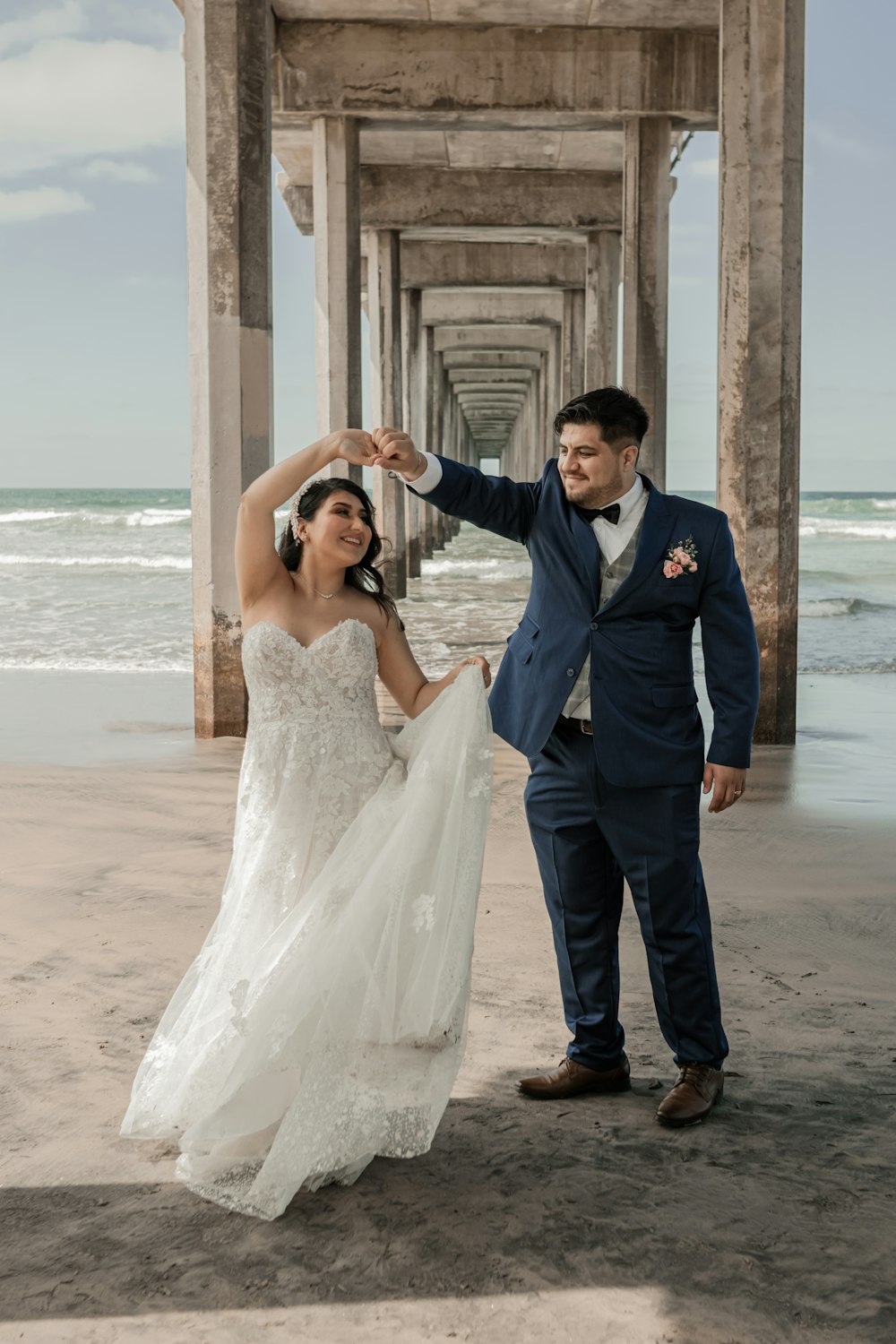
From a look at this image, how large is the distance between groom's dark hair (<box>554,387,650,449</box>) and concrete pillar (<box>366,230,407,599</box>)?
1544 centimetres

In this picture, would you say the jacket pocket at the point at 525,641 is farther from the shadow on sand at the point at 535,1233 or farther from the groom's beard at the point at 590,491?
the shadow on sand at the point at 535,1233

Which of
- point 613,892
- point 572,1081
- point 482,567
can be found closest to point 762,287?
point 613,892

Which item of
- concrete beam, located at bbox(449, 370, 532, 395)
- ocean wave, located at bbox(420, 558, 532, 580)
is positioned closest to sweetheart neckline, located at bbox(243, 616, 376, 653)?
ocean wave, located at bbox(420, 558, 532, 580)

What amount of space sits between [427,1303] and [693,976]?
1.17 metres

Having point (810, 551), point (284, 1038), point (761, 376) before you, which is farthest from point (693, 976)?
point (810, 551)

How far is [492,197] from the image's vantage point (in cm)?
1789

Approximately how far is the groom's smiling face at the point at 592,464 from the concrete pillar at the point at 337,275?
35.9ft

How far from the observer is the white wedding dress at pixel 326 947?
2.83 meters

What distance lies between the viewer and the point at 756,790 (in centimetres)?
699

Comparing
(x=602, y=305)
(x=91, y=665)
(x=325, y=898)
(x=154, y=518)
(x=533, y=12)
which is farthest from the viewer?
(x=154, y=518)

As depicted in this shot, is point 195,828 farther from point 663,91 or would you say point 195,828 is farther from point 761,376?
point 663,91

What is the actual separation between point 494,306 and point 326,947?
25717 millimetres

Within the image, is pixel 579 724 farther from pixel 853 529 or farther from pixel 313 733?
pixel 853 529

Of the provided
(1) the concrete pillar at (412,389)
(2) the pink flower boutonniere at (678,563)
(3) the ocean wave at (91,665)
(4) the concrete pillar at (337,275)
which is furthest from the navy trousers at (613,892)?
(1) the concrete pillar at (412,389)
